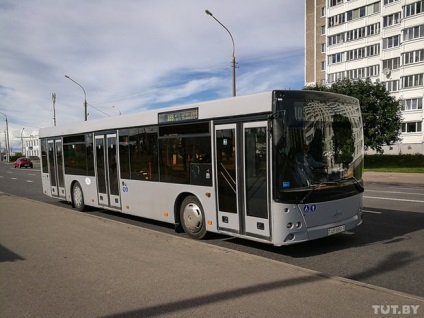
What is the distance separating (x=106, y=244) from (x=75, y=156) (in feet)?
19.1

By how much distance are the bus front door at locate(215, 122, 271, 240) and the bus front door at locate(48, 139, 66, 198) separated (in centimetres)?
800

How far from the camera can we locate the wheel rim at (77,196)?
474 inches

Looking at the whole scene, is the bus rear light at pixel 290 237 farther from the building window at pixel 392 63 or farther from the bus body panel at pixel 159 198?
the building window at pixel 392 63

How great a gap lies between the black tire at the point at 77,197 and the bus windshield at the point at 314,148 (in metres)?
8.04

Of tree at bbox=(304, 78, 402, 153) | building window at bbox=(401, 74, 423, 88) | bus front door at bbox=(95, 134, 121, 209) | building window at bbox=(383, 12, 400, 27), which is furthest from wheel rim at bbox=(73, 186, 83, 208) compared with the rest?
building window at bbox=(383, 12, 400, 27)

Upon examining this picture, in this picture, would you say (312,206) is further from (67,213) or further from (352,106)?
(67,213)

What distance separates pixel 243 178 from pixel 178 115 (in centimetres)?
240

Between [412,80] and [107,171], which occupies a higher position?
[412,80]

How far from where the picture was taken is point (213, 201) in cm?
720

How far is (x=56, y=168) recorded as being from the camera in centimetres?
1330

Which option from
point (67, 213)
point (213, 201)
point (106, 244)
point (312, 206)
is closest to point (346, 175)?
point (312, 206)

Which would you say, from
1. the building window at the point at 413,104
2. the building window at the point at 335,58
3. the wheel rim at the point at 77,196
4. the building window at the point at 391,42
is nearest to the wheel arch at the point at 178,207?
the wheel rim at the point at 77,196

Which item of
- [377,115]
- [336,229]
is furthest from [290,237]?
[377,115]

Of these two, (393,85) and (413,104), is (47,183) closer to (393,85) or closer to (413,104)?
(413,104)
